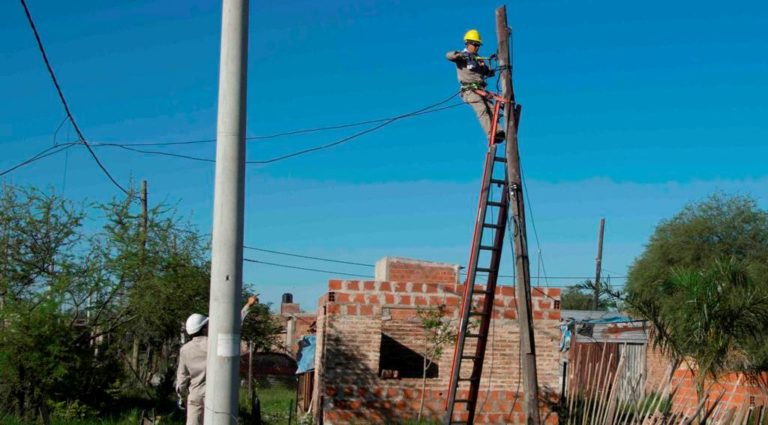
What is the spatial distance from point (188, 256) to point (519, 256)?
9.12 metres

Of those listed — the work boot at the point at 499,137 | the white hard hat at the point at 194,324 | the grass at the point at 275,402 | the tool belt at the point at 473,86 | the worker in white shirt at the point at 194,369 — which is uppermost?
the tool belt at the point at 473,86

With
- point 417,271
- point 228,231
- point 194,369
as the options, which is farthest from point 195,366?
point 417,271

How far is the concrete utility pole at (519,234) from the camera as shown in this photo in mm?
11219

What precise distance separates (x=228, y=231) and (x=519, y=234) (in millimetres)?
5540

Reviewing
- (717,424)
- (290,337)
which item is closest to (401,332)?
(717,424)

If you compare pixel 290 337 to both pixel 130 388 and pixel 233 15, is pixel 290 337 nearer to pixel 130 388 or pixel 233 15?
pixel 130 388

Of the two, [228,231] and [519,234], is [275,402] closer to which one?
[519,234]

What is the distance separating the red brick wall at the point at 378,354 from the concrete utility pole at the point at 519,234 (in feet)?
14.3

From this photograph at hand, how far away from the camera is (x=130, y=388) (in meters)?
17.5

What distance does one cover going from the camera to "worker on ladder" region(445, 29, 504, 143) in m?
12.1

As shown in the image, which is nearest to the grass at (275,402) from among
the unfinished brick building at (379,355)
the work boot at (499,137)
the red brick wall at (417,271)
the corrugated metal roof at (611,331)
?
the unfinished brick building at (379,355)

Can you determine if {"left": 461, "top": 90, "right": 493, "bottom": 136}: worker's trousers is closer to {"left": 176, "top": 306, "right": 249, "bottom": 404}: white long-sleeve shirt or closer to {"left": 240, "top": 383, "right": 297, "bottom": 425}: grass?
{"left": 176, "top": 306, "right": 249, "bottom": 404}: white long-sleeve shirt

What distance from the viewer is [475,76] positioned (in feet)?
39.7

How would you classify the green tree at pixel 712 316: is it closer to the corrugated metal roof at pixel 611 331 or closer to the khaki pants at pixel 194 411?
the khaki pants at pixel 194 411
